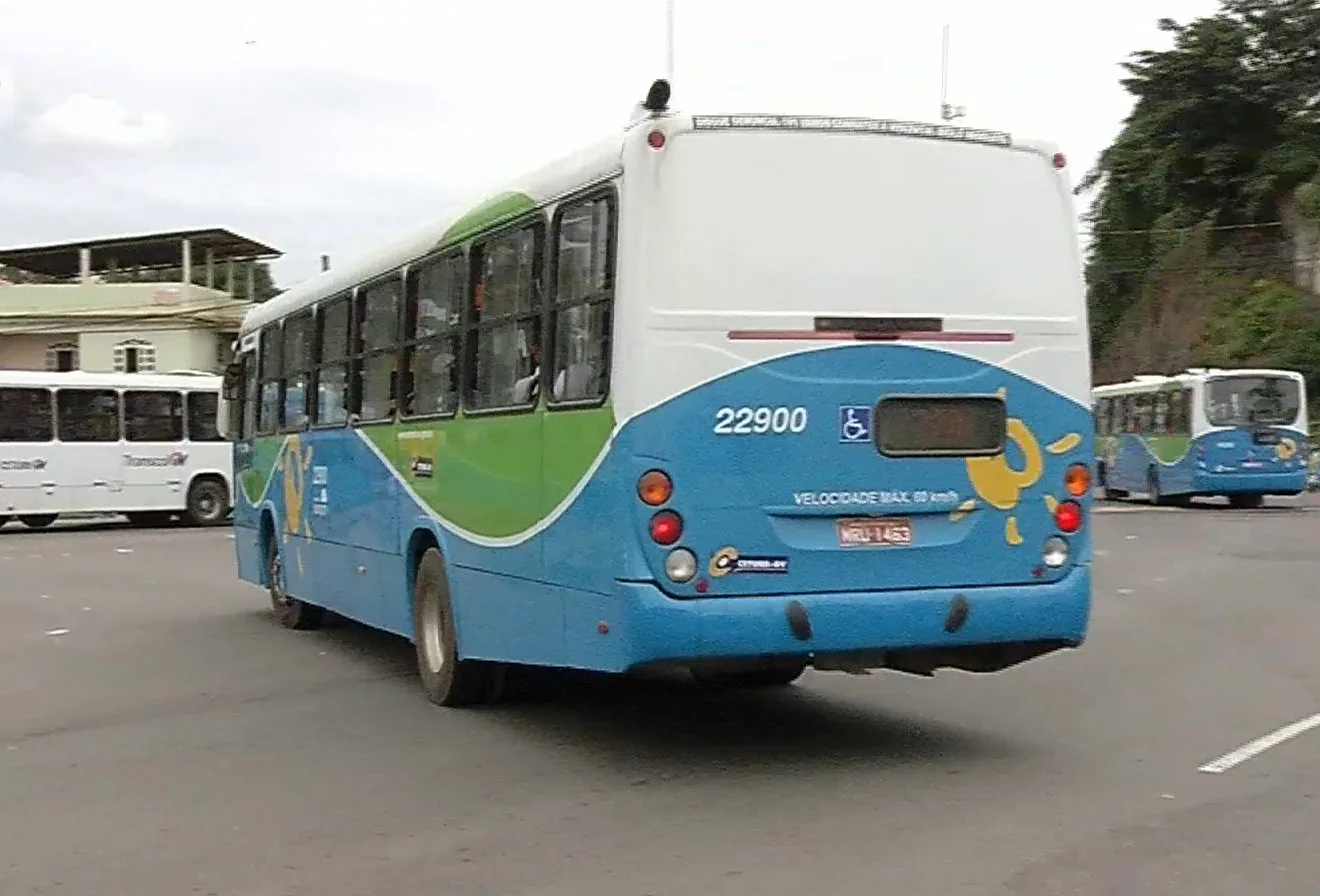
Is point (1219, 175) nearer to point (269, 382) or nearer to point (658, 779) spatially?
point (269, 382)

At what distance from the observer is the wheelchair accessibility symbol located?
8164mm

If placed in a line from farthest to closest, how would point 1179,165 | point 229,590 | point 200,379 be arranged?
point 1179,165 < point 200,379 < point 229,590

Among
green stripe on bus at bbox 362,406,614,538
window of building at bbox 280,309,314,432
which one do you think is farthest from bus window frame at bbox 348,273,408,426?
window of building at bbox 280,309,314,432

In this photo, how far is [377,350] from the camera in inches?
470

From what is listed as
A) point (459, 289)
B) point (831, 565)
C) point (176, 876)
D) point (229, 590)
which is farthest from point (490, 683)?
point (229, 590)

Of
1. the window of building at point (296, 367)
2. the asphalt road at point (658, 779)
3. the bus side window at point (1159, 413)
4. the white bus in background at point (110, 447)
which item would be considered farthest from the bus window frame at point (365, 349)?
the bus side window at point (1159, 413)

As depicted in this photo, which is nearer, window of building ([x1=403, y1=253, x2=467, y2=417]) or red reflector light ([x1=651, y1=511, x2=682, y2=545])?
red reflector light ([x1=651, y1=511, x2=682, y2=545])

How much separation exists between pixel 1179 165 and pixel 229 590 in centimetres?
3996

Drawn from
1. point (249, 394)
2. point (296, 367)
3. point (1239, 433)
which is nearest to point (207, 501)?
point (249, 394)

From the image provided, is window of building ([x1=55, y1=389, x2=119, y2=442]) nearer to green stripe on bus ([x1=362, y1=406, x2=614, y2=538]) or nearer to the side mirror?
the side mirror

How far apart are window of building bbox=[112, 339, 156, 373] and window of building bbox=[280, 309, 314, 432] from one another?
1558 inches

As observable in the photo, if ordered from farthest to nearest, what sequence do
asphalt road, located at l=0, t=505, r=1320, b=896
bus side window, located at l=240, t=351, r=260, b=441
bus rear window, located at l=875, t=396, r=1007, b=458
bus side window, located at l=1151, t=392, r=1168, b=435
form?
bus side window, located at l=1151, t=392, r=1168, b=435 < bus side window, located at l=240, t=351, r=260, b=441 < bus rear window, located at l=875, t=396, r=1007, b=458 < asphalt road, located at l=0, t=505, r=1320, b=896

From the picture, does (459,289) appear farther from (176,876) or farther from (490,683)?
(176,876)

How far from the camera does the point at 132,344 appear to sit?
2082 inches
